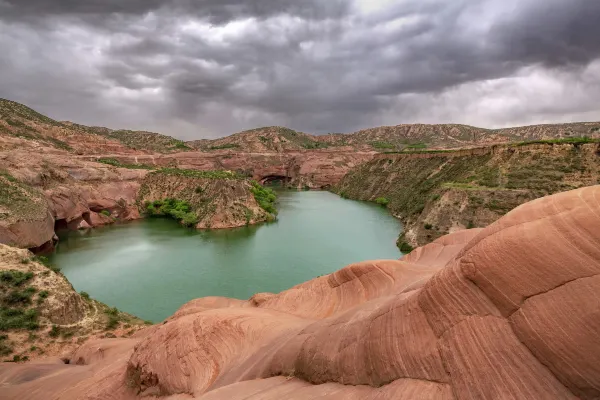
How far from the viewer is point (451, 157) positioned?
6494 centimetres

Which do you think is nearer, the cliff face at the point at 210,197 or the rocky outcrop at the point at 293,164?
the cliff face at the point at 210,197

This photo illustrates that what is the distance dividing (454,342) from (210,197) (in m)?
55.3

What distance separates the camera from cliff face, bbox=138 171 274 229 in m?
54.2

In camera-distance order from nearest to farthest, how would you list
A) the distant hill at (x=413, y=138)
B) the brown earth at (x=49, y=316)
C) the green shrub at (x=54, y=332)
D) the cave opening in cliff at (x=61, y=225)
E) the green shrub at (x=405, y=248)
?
1. the brown earth at (x=49, y=316)
2. the green shrub at (x=54, y=332)
3. the green shrub at (x=405, y=248)
4. the cave opening in cliff at (x=61, y=225)
5. the distant hill at (x=413, y=138)

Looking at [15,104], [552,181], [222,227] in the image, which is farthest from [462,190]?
[15,104]

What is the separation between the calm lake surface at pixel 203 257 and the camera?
96.1 feet

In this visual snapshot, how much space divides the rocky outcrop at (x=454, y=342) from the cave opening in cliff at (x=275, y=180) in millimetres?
113271

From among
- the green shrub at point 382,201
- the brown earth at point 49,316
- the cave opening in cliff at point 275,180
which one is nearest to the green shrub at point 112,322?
the brown earth at point 49,316

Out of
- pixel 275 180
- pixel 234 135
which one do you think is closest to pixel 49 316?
pixel 275 180

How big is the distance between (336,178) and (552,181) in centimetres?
8237

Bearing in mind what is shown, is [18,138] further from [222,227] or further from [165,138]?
[165,138]

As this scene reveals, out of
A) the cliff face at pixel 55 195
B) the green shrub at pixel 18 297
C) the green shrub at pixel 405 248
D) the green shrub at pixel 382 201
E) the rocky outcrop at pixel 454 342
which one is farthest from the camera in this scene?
the green shrub at pixel 382 201

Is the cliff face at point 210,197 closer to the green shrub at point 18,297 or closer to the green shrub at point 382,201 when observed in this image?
the green shrub at point 382,201

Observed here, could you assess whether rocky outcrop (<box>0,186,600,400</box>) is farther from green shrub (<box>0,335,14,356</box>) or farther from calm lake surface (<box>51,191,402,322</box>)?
calm lake surface (<box>51,191,402,322</box>)
